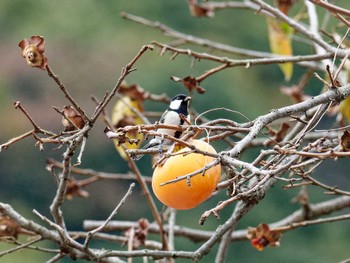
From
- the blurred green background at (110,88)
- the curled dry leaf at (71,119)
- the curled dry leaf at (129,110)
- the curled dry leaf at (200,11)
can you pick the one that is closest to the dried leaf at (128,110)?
the curled dry leaf at (129,110)

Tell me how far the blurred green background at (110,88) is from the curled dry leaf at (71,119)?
24.3ft

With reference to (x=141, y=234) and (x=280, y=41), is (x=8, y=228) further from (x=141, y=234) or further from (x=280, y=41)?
(x=280, y=41)

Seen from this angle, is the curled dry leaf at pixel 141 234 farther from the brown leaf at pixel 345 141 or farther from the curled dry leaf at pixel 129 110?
the brown leaf at pixel 345 141

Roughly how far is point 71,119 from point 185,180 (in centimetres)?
25

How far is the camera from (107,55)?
45.2ft

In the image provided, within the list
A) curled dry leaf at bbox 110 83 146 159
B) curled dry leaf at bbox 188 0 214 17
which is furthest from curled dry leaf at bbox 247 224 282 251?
curled dry leaf at bbox 188 0 214 17

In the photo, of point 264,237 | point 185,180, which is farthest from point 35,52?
point 264,237

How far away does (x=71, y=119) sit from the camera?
1618 mm

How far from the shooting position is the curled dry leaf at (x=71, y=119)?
1.61 m

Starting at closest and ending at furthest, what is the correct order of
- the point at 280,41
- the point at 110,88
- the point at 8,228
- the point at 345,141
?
the point at 345,141 < the point at 8,228 < the point at 280,41 < the point at 110,88

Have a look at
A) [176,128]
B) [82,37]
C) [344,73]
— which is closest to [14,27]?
[82,37]

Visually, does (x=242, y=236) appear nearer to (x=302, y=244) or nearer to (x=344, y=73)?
(x=344, y=73)

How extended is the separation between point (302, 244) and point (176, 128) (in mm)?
9922

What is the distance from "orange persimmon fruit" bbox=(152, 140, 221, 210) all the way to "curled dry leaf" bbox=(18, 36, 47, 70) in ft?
0.85
